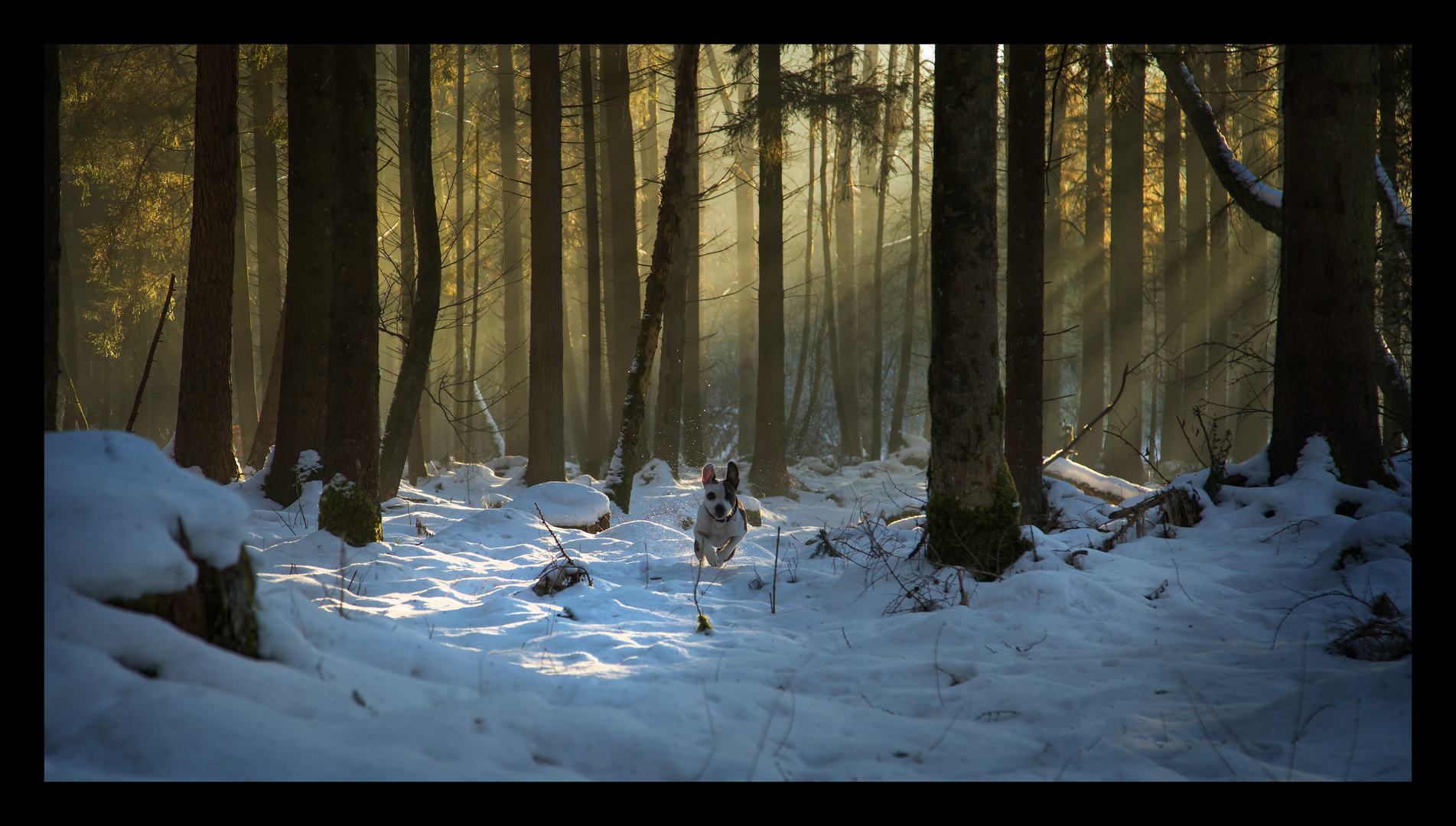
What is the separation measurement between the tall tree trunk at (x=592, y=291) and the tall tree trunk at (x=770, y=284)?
3744mm

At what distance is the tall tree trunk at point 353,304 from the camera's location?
6219 millimetres

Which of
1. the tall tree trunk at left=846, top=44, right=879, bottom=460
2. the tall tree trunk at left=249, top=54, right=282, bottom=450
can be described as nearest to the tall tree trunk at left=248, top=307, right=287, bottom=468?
the tall tree trunk at left=249, top=54, right=282, bottom=450

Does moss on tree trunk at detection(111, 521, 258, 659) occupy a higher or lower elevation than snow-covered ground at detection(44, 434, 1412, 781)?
higher

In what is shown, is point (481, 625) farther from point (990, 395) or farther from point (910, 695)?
point (990, 395)

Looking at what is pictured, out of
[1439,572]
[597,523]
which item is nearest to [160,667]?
[1439,572]

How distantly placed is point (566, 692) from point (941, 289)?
4116 mm

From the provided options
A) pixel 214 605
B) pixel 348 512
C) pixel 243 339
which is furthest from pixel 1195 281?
pixel 243 339

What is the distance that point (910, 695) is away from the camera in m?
3.18

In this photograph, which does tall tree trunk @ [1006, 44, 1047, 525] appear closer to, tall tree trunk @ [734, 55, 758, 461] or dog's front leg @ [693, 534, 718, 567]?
dog's front leg @ [693, 534, 718, 567]

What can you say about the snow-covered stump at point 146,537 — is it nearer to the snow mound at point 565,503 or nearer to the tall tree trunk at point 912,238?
the snow mound at point 565,503

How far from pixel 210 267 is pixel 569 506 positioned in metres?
5.48

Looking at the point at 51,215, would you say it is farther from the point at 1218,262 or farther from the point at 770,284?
the point at 1218,262

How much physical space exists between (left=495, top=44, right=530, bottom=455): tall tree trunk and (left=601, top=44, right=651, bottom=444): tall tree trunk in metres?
4.10

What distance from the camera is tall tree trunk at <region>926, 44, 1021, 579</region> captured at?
524 centimetres
